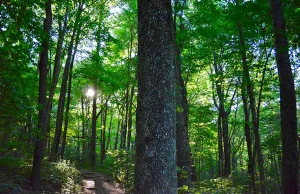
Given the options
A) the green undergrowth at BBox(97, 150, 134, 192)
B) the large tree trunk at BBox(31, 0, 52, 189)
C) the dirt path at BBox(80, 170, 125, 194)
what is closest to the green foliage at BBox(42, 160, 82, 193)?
the dirt path at BBox(80, 170, 125, 194)

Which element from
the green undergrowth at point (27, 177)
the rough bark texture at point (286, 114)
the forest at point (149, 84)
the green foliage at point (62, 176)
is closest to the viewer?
the forest at point (149, 84)

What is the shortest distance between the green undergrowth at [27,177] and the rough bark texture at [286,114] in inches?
287

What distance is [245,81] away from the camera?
34.2 ft

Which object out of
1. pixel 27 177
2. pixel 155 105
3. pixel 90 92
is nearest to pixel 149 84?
pixel 155 105

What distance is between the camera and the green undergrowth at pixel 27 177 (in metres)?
7.83

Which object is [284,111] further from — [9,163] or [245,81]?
[9,163]

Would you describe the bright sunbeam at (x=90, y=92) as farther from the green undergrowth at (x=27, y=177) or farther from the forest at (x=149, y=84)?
the green undergrowth at (x=27, y=177)

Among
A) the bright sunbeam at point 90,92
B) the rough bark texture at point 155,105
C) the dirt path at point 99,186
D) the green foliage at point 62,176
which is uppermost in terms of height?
the bright sunbeam at point 90,92

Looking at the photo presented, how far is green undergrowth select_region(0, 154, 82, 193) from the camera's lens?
308 inches

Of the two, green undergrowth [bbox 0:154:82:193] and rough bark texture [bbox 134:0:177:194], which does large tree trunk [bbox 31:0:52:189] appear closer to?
green undergrowth [bbox 0:154:82:193]

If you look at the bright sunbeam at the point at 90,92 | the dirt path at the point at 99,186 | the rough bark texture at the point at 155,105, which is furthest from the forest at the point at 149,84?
the bright sunbeam at the point at 90,92

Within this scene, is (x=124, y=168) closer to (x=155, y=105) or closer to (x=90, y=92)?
(x=90, y=92)

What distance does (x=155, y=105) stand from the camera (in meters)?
3.26

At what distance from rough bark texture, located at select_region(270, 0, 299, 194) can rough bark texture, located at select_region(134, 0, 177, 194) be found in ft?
14.5
